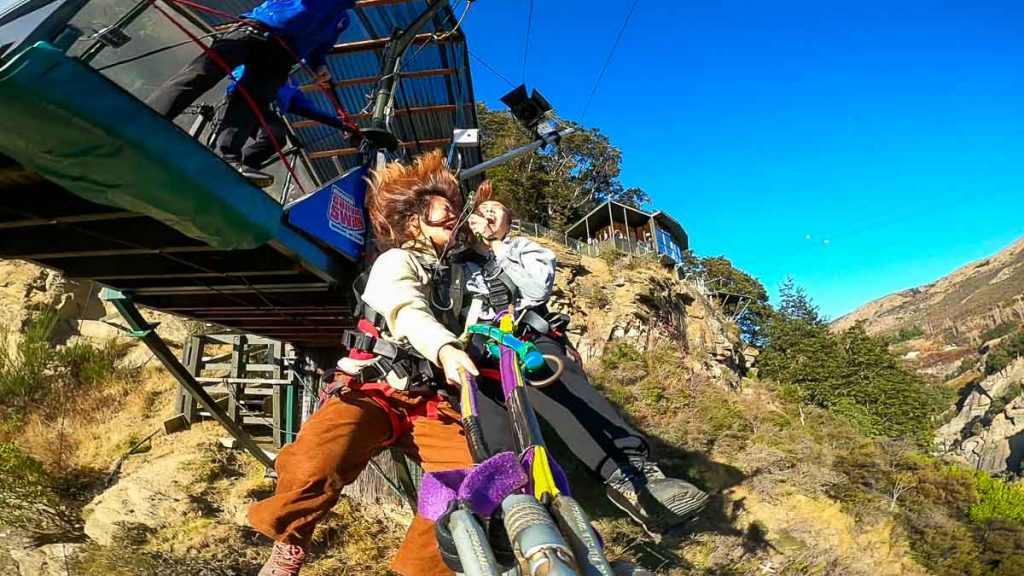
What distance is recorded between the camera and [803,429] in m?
11.7

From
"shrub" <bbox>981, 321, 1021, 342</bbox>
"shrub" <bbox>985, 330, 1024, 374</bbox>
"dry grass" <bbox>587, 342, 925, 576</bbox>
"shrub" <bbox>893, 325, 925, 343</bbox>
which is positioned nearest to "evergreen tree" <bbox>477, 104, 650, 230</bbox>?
"dry grass" <bbox>587, 342, 925, 576</bbox>

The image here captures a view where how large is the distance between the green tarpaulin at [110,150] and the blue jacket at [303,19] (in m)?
1.32

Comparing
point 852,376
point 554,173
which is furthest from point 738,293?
point 554,173

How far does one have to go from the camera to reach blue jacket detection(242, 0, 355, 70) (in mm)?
3273

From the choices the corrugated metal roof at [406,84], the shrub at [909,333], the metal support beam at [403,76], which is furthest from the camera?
the shrub at [909,333]

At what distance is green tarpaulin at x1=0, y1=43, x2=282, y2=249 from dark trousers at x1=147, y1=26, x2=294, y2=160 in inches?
35.0

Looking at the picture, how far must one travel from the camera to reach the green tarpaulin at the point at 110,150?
154 centimetres

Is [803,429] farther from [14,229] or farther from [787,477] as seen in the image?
[14,229]

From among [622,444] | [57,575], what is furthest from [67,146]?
[57,575]

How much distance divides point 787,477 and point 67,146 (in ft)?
31.6

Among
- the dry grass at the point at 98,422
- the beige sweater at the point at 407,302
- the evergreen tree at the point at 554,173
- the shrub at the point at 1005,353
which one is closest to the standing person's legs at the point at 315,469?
the beige sweater at the point at 407,302

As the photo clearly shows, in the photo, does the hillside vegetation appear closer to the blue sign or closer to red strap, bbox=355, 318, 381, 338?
the blue sign

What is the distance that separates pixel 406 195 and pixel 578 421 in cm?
149

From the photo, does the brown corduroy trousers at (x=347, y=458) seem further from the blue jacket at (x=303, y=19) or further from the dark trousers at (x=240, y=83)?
the blue jacket at (x=303, y=19)
